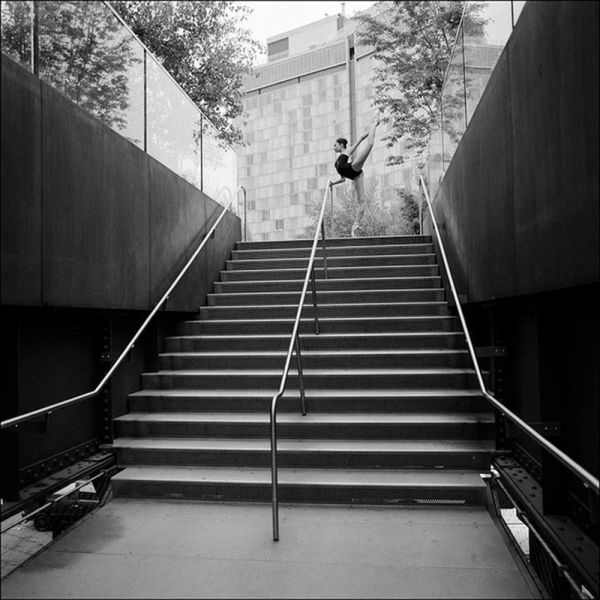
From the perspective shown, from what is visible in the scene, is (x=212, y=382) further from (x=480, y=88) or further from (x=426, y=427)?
(x=480, y=88)

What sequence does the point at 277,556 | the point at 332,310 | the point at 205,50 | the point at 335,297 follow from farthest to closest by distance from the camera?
1. the point at 205,50
2. the point at 335,297
3. the point at 332,310
4. the point at 277,556

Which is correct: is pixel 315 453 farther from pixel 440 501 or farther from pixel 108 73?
pixel 108 73

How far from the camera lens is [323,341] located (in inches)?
237

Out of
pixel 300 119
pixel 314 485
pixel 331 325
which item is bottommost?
pixel 314 485

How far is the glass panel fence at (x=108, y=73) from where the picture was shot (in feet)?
11.9

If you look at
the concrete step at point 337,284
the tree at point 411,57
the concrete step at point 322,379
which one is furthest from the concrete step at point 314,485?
the tree at point 411,57

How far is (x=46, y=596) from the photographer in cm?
284

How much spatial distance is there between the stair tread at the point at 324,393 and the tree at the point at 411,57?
821 cm

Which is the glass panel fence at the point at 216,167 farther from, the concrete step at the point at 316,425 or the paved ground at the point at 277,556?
the paved ground at the point at 277,556

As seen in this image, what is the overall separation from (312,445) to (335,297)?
2.65 m

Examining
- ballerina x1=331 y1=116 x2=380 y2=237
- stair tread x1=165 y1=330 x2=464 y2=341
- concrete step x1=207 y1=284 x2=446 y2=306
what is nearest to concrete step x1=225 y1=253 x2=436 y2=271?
concrete step x1=207 y1=284 x2=446 y2=306

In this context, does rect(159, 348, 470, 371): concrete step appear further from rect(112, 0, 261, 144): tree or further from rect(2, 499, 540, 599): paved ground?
rect(112, 0, 261, 144): tree

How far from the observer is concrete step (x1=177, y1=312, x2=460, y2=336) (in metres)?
6.11

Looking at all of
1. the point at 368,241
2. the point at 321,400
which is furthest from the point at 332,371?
the point at 368,241
